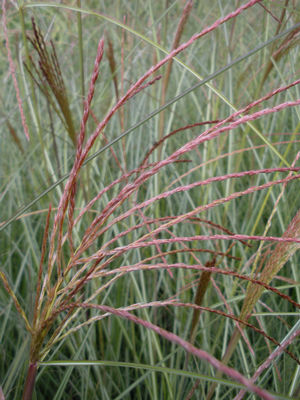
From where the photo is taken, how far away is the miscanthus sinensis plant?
0.40 m

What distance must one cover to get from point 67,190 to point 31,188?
97 centimetres

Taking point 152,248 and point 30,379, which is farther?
point 152,248

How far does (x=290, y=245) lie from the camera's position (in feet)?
1.55

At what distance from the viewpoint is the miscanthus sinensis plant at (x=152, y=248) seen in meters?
0.40

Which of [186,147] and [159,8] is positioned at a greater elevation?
[159,8]

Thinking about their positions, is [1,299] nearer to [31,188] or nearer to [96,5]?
[31,188]

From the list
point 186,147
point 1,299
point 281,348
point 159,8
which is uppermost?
point 159,8

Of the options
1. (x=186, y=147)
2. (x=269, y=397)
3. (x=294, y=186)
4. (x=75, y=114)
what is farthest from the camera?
(x=75, y=114)

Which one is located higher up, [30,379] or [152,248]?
[30,379]

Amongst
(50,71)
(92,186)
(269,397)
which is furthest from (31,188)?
(269,397)

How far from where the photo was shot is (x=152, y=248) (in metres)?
0.93

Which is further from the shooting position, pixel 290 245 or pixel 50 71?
pixel 50 71

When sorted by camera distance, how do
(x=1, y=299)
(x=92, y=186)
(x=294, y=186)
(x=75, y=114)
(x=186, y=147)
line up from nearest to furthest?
(x=186, y=147) < (x=1, y=299) < (x=294, y=186) < (x=92, y=186) < (x=75, y=114)

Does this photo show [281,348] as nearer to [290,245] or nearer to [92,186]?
[290,245]
